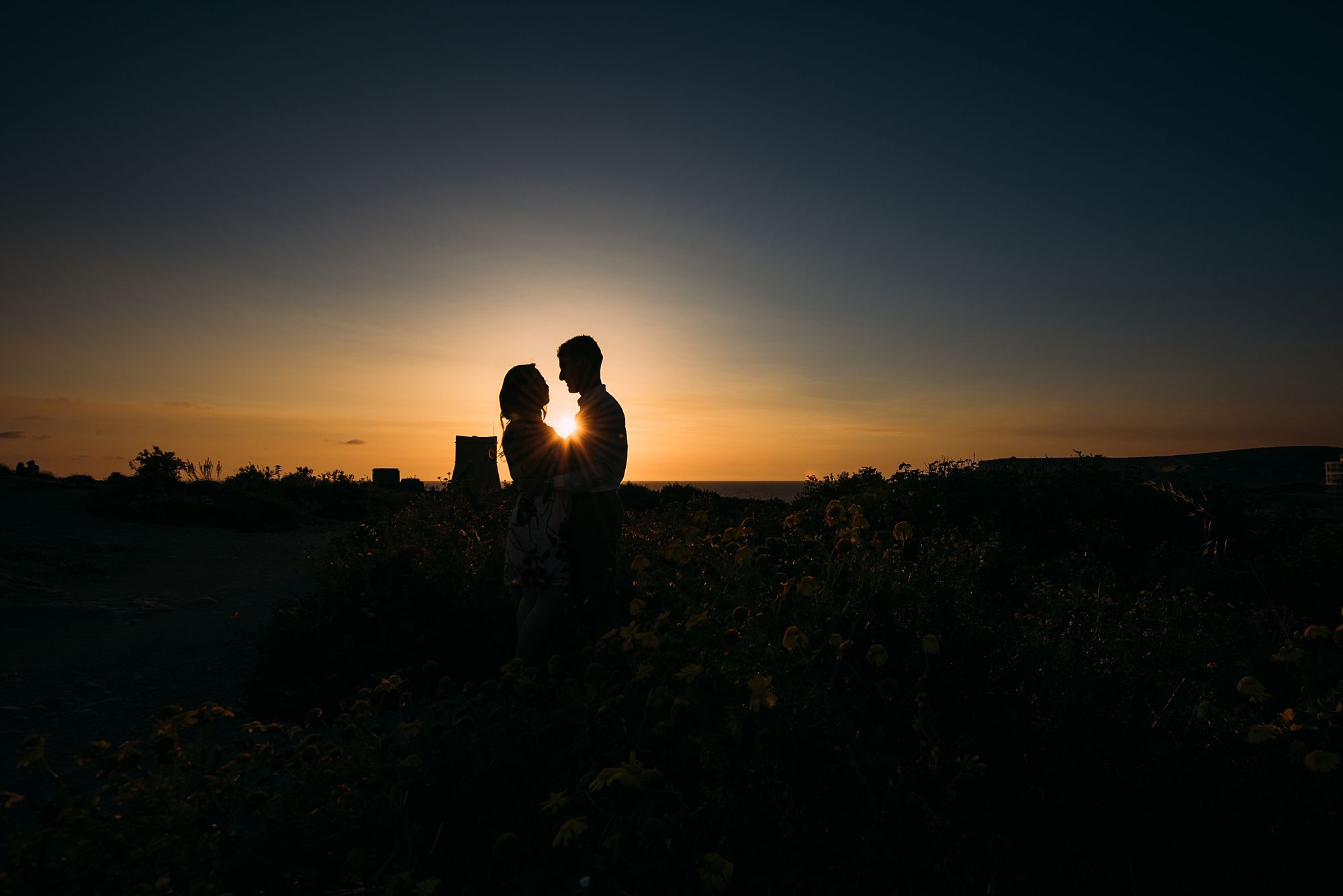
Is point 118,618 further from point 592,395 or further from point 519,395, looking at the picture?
point 592,395

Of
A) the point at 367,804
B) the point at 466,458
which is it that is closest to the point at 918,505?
the point at 367,804

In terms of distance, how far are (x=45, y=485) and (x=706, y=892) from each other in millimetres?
20422

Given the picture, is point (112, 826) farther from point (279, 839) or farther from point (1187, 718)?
point (1187, 718)

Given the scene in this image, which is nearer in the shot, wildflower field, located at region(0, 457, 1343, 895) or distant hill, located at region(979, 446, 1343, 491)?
wildflower field, located at region(0, 457, 1343, 895)

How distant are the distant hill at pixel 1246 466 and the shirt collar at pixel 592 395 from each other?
3399mm

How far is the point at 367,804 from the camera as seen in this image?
2145mm

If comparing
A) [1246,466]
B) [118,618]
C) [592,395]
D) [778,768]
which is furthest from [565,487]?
[1246,466]

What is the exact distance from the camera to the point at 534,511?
4250 millimetres

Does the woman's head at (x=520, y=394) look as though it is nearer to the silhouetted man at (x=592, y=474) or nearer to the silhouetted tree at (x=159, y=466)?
the silhouetted man at (x=592, y=474)

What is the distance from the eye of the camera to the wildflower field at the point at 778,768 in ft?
6.38

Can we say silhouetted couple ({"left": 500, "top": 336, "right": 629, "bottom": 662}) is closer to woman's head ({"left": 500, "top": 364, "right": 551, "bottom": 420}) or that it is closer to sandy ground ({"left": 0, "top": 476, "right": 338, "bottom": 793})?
woman's head ({"left": 500, "top": 364, "right": 551, "bottom": 420})

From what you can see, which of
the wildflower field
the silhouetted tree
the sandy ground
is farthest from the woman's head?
the silhouetted tree

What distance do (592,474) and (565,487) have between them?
174mm

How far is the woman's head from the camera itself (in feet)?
14.3
